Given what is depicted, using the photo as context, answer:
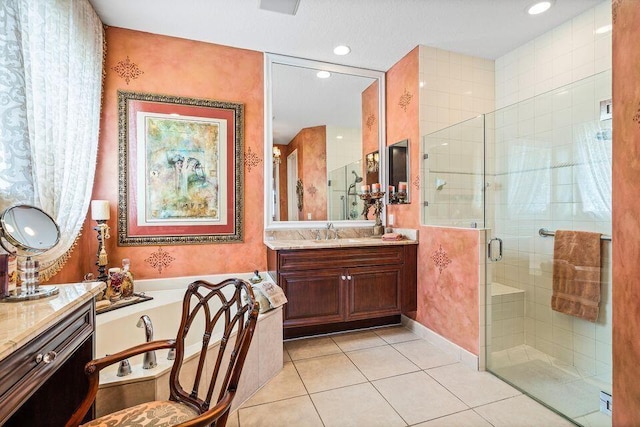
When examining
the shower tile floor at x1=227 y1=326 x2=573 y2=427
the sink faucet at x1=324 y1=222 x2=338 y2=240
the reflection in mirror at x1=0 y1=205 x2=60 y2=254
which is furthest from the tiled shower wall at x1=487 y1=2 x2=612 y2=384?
the reflection in mirror at x1=0 y1=205 x2=60 y2=254

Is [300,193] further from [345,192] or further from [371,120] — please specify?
[371,120]

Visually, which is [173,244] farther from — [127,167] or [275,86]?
[275,86]

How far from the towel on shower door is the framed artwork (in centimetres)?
250

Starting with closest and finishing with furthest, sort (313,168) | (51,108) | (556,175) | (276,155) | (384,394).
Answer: (51,108)
(384,394)
(556,175)
(276,155)
(313,168)

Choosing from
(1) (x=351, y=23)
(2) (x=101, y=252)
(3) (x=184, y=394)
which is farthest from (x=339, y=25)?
(3) (x=184, y=394)

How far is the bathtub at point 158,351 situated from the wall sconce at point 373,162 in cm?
179

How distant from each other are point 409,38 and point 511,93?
1168 millimetres

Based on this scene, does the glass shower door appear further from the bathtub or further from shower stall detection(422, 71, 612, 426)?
the bathtub

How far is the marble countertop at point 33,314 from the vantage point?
2.57 ft

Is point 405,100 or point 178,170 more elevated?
point 405,100

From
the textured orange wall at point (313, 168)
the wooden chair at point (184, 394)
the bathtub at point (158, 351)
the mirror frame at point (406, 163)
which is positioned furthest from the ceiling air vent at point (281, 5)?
the bathtub at point (158, 351)

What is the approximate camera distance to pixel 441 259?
2545 mm

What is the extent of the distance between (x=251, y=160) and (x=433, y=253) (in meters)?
1.86

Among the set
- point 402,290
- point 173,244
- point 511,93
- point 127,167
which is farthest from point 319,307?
point 511,93
